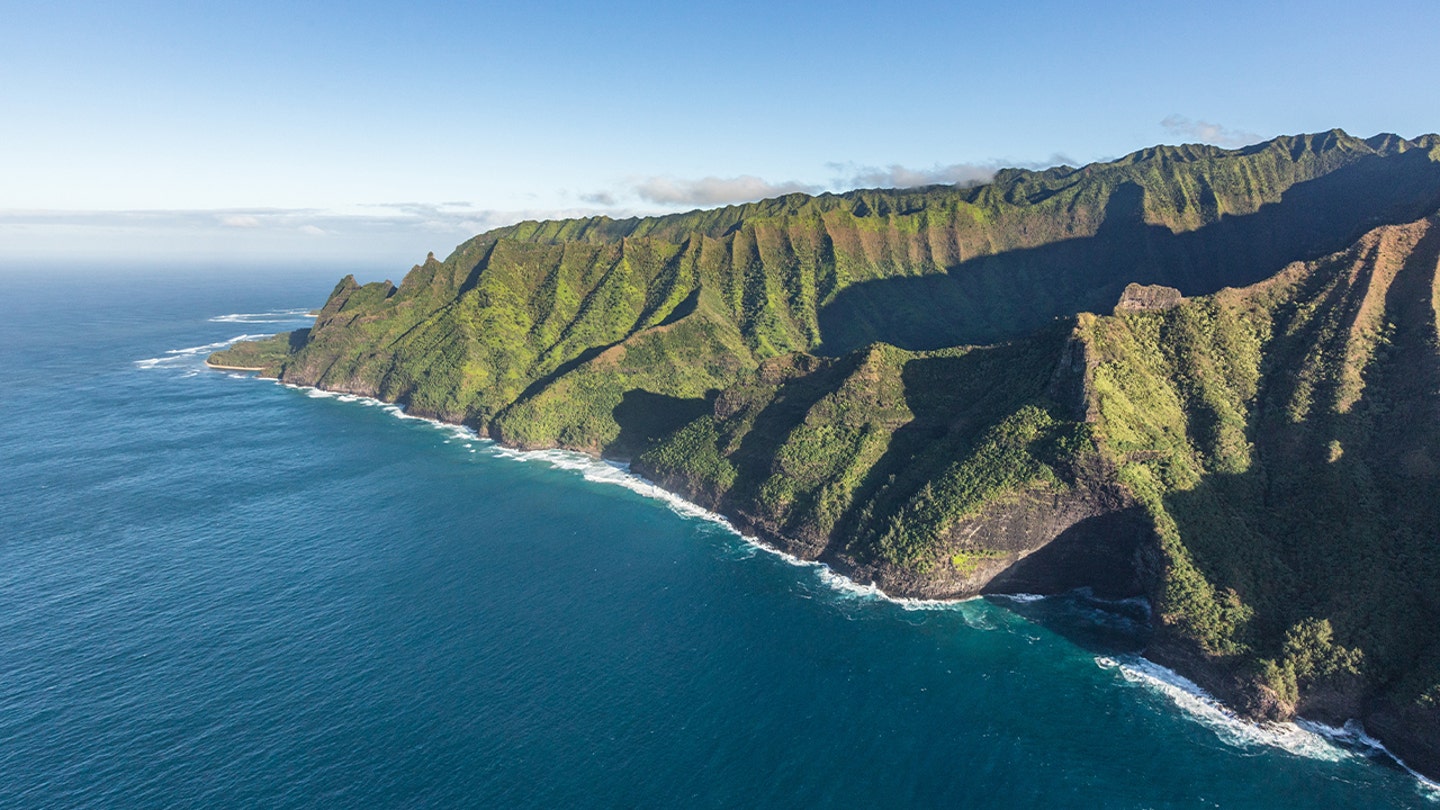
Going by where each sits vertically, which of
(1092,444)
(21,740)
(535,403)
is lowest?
(21,740)

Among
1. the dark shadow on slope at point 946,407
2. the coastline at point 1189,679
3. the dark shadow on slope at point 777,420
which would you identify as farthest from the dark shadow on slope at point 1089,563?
the dark shadow on slope at point 777,420

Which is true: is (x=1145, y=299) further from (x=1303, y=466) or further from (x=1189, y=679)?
(x=1189, y=679)

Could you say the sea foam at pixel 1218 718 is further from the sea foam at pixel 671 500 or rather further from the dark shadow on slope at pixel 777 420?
the dark shadow on slope at pixel 777 420

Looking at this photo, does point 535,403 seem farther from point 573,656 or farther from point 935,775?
point 935,775

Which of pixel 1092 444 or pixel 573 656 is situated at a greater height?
pixel 1092 444

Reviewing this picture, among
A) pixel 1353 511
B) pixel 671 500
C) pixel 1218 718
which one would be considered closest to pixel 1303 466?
pixel 1353 511

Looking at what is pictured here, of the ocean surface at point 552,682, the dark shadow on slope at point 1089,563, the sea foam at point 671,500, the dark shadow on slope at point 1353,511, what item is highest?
the dark shadow on slope at point 1353,511

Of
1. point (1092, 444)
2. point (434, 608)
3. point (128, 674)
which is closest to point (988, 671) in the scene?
point (1092, 444)
